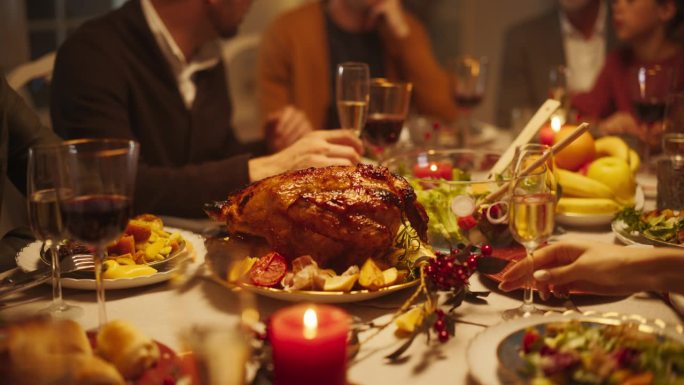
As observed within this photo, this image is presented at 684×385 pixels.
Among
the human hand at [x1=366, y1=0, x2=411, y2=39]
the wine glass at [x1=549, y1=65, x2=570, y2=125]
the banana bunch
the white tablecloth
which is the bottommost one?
the white tablecloth

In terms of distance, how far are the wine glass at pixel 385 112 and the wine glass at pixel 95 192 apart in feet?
2.86

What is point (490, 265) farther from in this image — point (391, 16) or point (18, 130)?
point (391, 16)

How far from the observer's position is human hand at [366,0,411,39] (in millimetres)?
3291

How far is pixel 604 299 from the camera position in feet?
3.70

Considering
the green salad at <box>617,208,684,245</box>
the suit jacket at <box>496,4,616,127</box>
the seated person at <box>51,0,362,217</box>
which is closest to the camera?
the green salad at <box>617,208,684,245</box>

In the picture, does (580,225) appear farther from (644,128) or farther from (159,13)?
(159,13)

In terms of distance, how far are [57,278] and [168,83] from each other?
1.15m

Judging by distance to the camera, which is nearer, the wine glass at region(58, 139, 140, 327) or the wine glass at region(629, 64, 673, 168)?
the wine glass at region(58, 139, 140, 327)

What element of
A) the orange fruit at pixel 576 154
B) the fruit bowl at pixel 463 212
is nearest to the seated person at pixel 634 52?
the orange fruit at pixel 576 154

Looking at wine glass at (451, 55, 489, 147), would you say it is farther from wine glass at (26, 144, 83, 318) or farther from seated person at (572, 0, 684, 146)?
wine glass at (26, 144, 83, 318)

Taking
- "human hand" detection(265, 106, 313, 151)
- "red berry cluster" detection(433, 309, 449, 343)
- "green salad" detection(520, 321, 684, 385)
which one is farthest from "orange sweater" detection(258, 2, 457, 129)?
"green salad" detection(520, 321, 684, 385)

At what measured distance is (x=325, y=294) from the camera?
3.41 ft

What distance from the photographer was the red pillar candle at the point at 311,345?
76cm

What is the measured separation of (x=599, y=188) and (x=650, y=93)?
710mm
